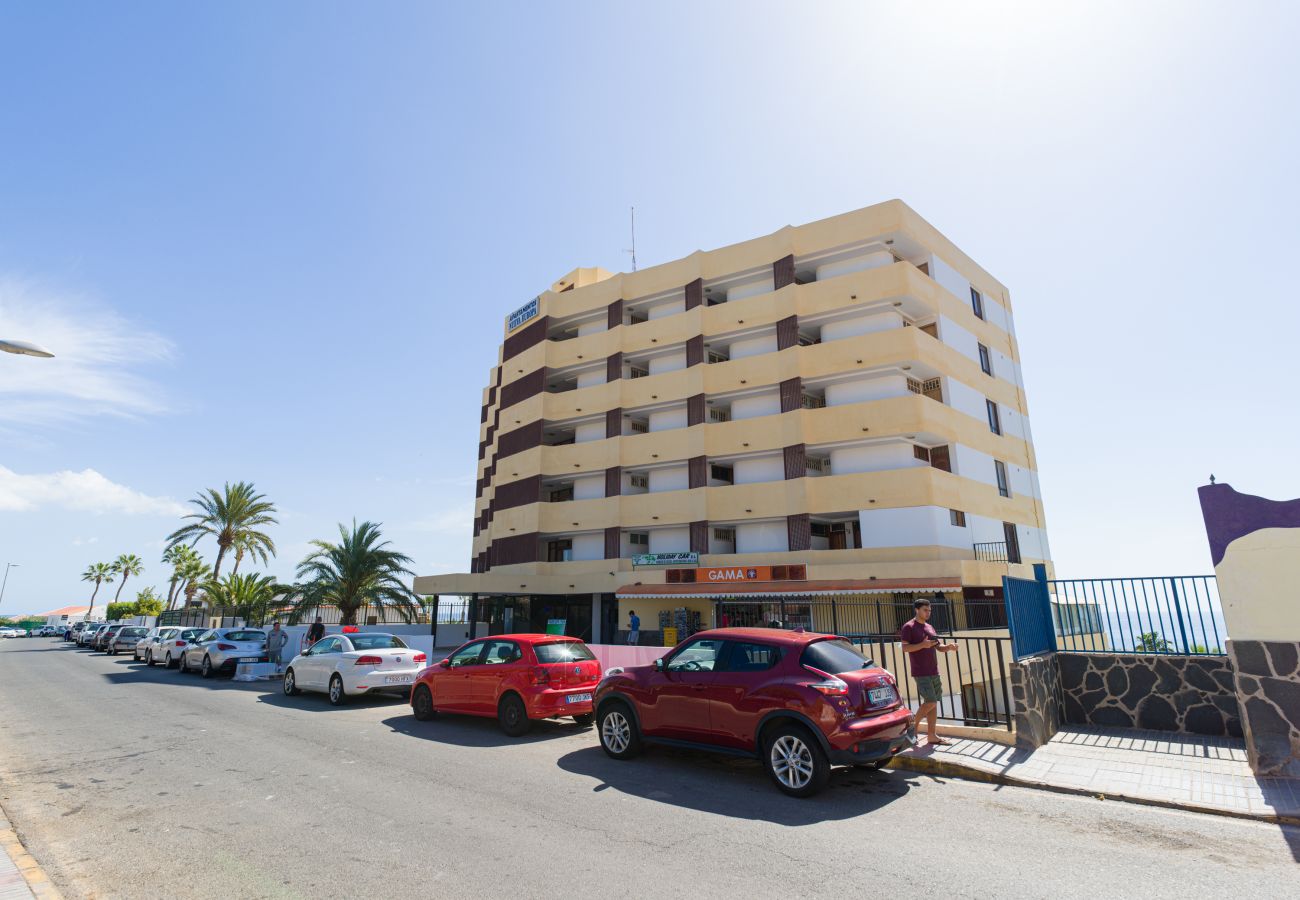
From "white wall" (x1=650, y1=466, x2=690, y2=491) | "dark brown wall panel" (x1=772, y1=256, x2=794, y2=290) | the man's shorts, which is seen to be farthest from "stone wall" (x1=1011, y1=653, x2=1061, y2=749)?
"dark brown wall panel" (x1=772, y1=256, x2=794, y2=290)

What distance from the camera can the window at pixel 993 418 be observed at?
3178cm

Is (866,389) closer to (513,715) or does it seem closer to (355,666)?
(513,715)

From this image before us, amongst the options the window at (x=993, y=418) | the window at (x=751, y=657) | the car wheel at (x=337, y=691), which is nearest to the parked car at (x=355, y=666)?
the car wheel at (x=337, y=691)

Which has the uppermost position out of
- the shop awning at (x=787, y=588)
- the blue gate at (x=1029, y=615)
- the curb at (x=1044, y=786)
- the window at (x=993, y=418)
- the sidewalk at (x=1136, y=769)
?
the window at (x=993, y=418)

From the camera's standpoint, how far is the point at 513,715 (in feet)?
35.8

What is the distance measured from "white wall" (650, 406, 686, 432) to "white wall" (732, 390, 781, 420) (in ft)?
9.27

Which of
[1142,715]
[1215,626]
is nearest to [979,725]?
[1142,715]

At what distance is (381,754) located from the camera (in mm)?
9367

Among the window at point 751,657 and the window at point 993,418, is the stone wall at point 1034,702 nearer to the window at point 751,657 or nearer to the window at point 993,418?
the window at point 751,657

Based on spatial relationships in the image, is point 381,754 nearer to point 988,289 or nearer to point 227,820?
point 227,820

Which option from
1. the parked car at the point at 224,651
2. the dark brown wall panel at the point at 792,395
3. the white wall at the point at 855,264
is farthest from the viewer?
the white wall at the point at 855,264

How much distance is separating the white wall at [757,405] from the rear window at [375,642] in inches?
763

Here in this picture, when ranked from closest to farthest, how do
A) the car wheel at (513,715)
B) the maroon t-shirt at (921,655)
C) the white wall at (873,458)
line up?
1. the maroon t-shirt at (921,655)
2. the car wheel at (513,715)
3. the white wall at (873,458)

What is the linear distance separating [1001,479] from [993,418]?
3.15 m
